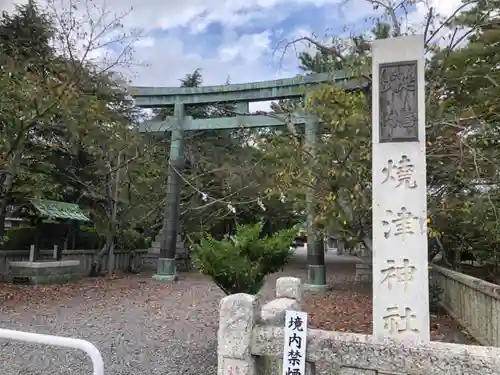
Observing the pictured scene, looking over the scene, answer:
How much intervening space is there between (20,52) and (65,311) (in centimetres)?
777

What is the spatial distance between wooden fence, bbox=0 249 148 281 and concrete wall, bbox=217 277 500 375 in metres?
10.8

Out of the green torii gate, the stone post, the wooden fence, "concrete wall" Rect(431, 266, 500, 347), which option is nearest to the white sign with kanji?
"concrete wall" Rect(431, 266, 500, 347)

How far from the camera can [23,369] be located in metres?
4.89

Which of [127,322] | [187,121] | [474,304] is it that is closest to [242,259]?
[127,322]

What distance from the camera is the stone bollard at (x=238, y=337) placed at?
3062mm

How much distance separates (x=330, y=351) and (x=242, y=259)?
2.74m

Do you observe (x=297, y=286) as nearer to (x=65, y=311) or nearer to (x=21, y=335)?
(x=21, y=335)

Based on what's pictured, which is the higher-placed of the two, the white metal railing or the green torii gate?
the green torii gate

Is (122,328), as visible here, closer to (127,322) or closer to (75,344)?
(127,322)

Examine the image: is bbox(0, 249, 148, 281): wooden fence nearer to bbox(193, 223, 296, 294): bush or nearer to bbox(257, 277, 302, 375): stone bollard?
bbox(193, 223, 296, 294): bush

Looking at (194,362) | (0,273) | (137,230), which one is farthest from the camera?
Result: (137,230)

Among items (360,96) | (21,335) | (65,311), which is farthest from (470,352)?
(65,311)

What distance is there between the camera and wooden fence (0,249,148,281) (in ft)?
38.9

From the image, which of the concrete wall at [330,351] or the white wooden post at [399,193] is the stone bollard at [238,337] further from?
the white wooden post at [399,193]
